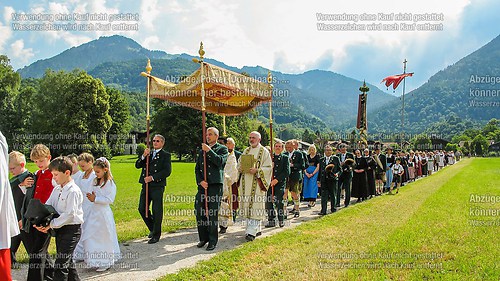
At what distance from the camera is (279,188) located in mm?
9750

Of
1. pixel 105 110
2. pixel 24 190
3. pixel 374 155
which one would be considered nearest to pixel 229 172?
pixel 24 190

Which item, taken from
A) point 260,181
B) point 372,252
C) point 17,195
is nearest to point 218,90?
point 260,181

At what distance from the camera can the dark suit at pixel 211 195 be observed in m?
7.48

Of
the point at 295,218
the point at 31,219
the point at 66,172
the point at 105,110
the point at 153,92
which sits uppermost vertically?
the point at 105,110

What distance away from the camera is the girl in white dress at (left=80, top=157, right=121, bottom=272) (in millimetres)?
6109

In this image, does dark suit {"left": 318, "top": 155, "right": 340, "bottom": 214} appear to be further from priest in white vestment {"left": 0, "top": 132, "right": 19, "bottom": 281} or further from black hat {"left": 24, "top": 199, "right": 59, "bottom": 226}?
priest in white vestment {"left": 0, "top": 132, "right": 19, "bottom": 281}

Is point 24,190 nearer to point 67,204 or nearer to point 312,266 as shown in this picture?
point 67,204

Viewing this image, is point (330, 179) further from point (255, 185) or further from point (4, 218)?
point (4, 218)

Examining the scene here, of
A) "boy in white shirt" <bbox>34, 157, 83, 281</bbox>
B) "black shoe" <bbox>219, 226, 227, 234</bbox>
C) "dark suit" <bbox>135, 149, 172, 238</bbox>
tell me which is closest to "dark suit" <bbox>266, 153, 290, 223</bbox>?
"black shoe" <bbox>219, 226, 227, 234</bbox>

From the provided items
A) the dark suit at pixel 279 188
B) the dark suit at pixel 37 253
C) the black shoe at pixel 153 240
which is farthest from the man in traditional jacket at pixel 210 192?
the dark suit at pixel 37 253

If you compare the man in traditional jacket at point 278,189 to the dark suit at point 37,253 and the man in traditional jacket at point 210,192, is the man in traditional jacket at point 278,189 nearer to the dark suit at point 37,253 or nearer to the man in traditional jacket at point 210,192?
the man in traditional jacket at point 210,192

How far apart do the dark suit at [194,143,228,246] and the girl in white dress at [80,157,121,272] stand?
180 cm

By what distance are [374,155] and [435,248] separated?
9.97 m

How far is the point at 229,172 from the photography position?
399 inches
